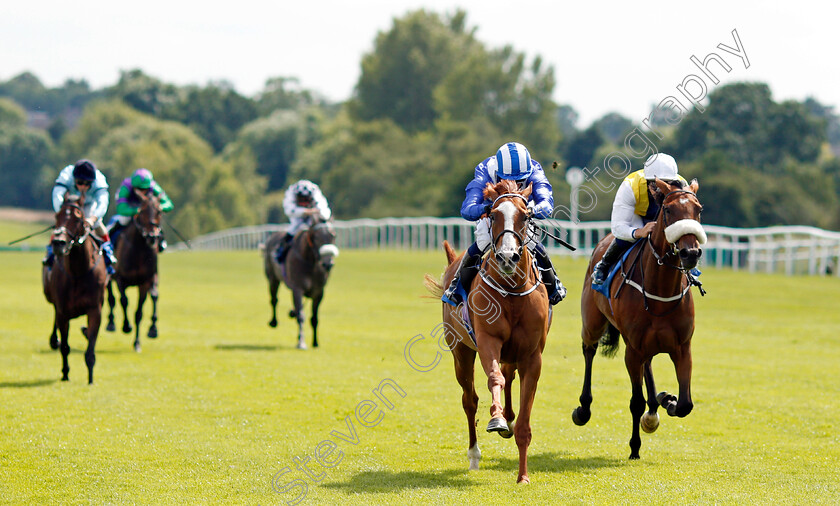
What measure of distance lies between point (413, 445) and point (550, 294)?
5.75 feet

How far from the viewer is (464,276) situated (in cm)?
781

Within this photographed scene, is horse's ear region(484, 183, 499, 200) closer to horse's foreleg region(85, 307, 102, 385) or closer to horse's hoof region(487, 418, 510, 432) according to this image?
horse's hoof region(487, 418, 510, 432)

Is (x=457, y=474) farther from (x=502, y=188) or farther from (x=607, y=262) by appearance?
(x=607, y=262)

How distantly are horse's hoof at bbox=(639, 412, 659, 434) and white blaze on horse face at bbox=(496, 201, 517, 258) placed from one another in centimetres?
213

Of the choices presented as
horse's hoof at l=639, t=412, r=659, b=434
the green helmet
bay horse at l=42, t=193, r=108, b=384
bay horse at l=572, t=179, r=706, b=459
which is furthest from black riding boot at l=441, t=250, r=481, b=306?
the green helmet

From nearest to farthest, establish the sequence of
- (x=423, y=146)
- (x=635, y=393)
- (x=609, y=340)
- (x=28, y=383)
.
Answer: (x=635, y=393), (x=609, y=340), (x=28, y=383), (x=423, y=146)

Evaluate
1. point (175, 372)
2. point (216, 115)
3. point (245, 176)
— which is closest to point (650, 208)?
point (175, 372)

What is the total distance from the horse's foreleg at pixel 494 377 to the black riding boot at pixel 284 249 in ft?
30.1

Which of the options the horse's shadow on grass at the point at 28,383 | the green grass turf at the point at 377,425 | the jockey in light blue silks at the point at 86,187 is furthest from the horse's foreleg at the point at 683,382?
the horse's shadow on grass at the point at 28,383

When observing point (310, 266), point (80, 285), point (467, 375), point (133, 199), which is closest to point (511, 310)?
point (467, 375)

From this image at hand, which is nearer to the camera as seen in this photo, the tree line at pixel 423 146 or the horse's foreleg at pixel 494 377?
the horse's foreleg at pixel 494 377

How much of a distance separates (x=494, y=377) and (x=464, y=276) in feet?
3.34

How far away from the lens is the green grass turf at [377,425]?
7.14m

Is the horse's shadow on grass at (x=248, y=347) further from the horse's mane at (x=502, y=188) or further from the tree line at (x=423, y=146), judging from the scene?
the tree line at (x=423, y=146)
